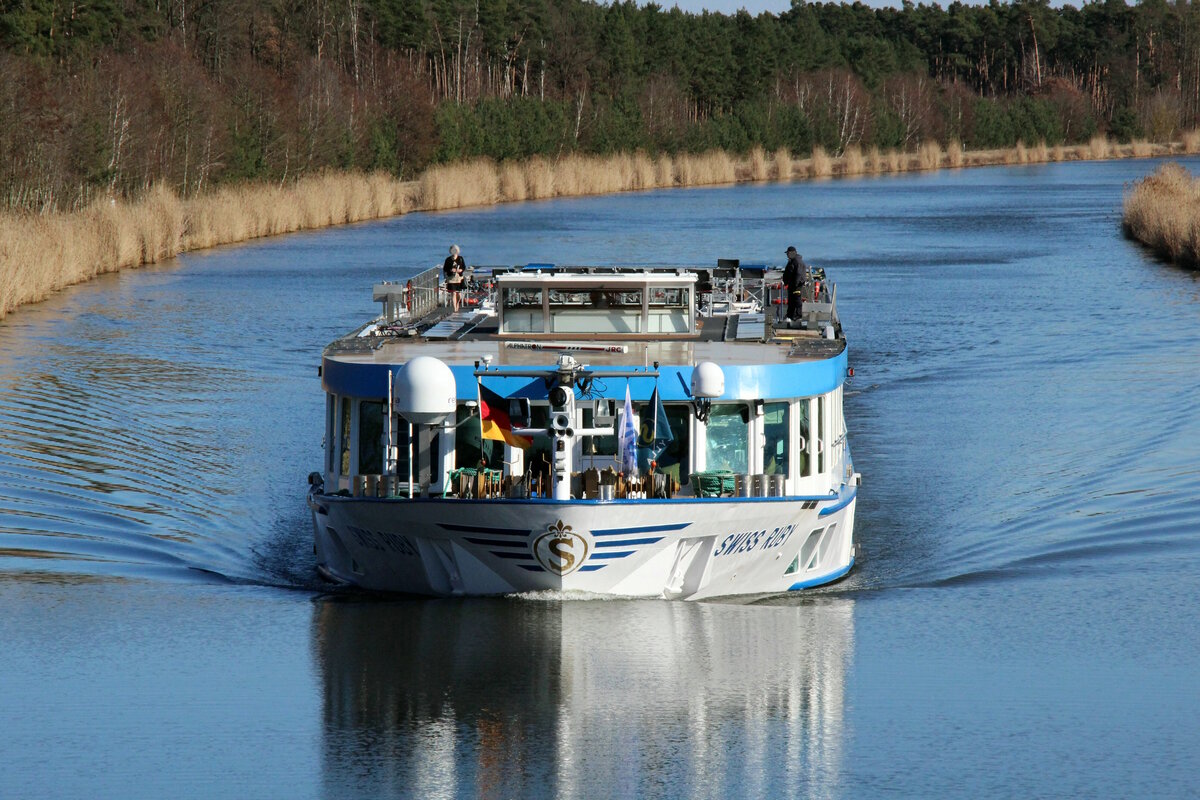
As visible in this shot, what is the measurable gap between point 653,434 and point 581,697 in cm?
300

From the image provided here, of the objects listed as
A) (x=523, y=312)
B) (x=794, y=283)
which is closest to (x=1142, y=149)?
(x=794, y=283)

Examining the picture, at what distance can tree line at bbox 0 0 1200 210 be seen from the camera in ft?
201

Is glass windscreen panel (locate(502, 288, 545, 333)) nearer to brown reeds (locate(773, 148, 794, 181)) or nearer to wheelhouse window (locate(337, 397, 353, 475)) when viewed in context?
wheelhouse window (locate(337, 397, 353, 475))

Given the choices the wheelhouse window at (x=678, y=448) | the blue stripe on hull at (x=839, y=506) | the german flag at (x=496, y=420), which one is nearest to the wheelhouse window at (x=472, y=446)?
the german flag at (x=496, y=420)

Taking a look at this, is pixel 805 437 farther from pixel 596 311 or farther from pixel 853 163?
pixel 853 163

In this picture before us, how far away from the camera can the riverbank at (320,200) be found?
152 ft

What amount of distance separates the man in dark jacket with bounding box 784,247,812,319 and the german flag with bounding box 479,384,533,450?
7.13m

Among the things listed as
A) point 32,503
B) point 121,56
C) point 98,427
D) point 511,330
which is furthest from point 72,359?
point 121,56

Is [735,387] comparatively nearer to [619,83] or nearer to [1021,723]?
[1021,723]

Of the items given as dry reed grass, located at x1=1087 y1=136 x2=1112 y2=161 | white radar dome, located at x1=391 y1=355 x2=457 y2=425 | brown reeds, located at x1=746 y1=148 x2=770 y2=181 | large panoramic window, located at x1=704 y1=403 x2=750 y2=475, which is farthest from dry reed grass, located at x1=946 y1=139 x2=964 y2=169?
white radar dome, located at x1=391 y1=355 x2=457 y2=425

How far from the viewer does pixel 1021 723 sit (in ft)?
51.4

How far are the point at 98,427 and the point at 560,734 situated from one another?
15973mm

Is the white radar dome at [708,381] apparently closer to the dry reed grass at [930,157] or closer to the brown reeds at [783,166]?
the brown reeds at [783,166]

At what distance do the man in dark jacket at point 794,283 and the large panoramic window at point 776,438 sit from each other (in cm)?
541
